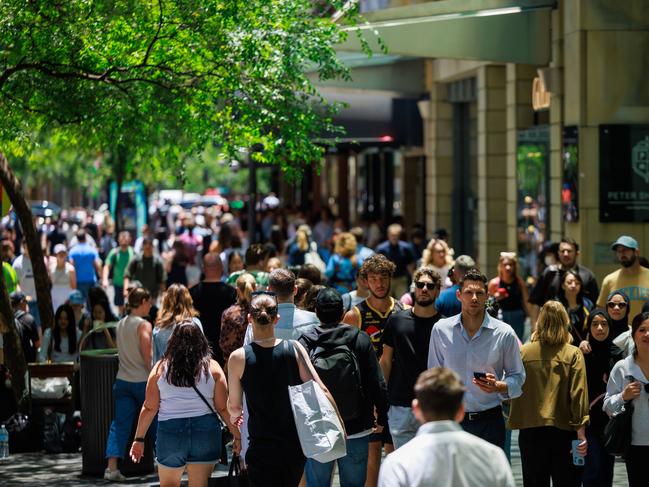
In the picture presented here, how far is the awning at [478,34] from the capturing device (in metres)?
18.4

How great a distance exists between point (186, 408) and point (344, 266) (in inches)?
334

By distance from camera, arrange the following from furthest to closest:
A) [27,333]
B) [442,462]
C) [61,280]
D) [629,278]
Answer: [61,280] < [27,333] < [629,278] < [442,462]

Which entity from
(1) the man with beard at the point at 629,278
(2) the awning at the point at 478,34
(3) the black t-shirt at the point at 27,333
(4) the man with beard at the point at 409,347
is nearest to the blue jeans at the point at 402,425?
(4) the man with beard at the point at 409,347

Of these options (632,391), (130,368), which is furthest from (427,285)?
(130,368)

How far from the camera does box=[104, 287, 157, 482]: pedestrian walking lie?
37.1 feet

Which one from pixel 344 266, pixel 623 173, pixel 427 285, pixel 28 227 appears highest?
pixel 623 173

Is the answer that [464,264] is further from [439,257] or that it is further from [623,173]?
[623,173]

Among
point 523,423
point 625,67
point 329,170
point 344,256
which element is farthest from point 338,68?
point 329,170

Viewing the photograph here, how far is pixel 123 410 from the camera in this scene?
11.4m

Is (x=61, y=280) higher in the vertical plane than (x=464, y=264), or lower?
lower

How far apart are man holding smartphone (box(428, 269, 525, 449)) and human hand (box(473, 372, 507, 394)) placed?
0.35 feet

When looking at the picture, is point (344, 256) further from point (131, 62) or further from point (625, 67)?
point (131, 62)

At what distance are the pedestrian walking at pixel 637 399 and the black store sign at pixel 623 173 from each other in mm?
8535

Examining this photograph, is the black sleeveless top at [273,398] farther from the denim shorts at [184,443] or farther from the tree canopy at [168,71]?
the tree canopy at [168,71]
